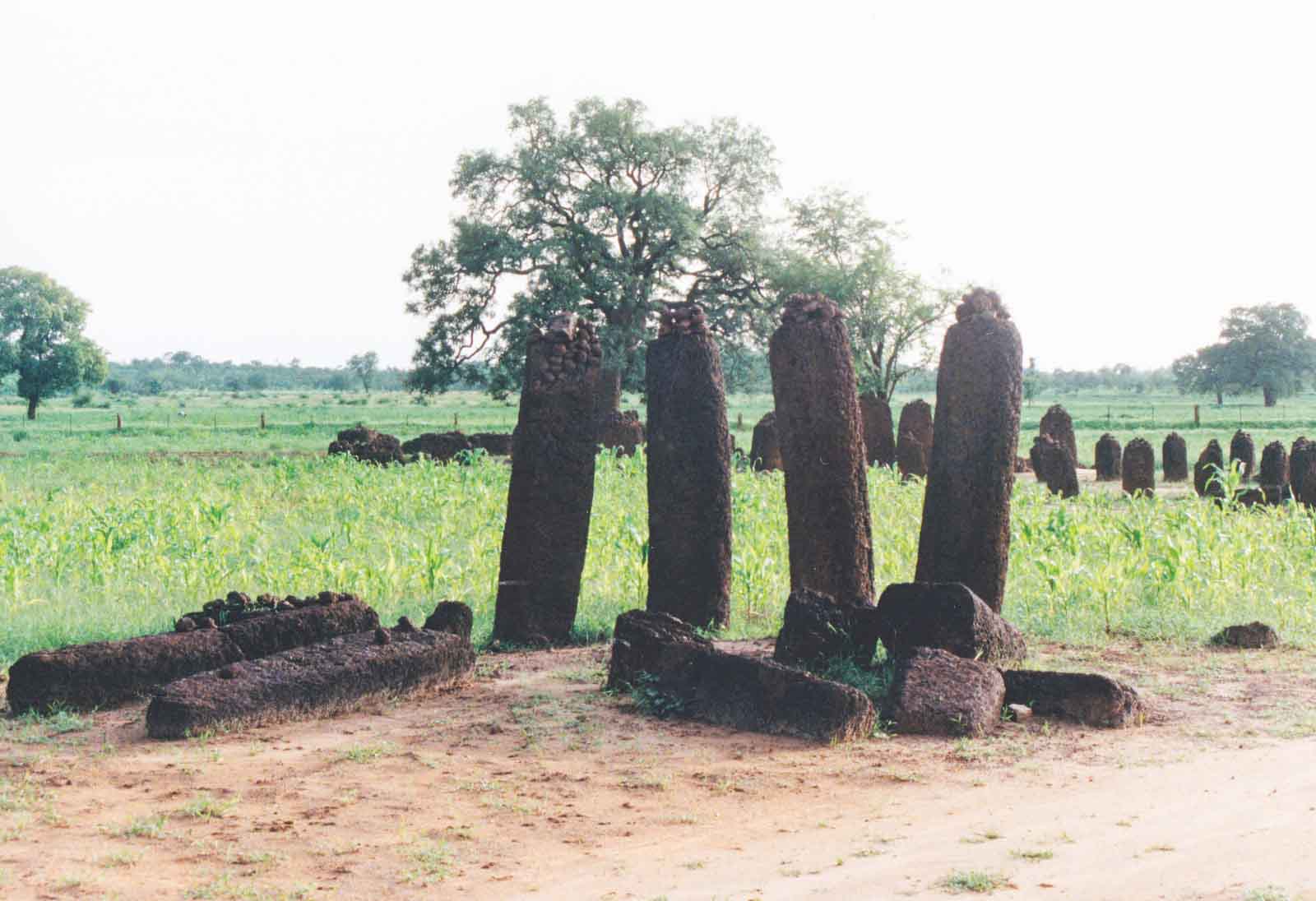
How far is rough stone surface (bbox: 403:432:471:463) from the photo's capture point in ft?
93.7

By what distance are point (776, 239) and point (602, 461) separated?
57.3ft

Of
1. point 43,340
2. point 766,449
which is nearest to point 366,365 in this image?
point 43,340

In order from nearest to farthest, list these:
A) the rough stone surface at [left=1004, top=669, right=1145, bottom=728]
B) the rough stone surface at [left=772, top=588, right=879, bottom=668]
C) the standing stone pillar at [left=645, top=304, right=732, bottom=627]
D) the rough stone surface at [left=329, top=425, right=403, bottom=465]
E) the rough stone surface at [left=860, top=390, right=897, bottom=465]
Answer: the rough stone surface at [left=1004, top=669, right=1145, bottom=728] < the rough stone surface at [left=772, top=588, right=879, bottom=668] < the standing stone pillar at [left=645, top=304, right=732, bottom=627] < the rough stone surface at [left=860, top=390, right=897, bottom=465] < the rough stone surface at [left=329, top=425, right=403, bottom=465]

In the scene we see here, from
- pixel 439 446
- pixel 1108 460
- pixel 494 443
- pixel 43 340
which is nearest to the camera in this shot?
pixel 1108 460

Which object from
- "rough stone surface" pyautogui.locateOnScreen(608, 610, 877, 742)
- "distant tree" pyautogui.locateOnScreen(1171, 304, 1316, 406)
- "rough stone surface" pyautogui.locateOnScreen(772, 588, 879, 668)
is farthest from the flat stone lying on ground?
"distant tree" pyautogui.locateOnScreen(1171, 304, 1316, 406)

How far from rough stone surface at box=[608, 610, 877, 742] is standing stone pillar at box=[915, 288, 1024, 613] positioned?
7.48 ft

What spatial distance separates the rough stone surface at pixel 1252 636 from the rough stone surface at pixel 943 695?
312cm

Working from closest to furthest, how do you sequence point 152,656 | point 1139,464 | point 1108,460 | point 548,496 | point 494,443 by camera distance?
point 152,656, point 548,496, point 1139,464, point 1108,460, point 494,443

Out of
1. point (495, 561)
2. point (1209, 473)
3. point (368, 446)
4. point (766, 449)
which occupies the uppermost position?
point (1209, 473)

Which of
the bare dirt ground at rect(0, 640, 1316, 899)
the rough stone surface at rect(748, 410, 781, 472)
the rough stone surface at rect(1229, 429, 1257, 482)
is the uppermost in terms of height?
the rough stone surface at rect(1229, 429, 1257, 482)

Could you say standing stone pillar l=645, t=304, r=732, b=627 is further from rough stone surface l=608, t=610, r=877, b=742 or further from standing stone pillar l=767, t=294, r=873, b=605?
rough stone surface l=608, t=610, r=877, b=742

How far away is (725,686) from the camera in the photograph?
7691mm

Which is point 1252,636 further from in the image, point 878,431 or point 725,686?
point 878,431

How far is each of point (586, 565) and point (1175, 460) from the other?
17.3m
